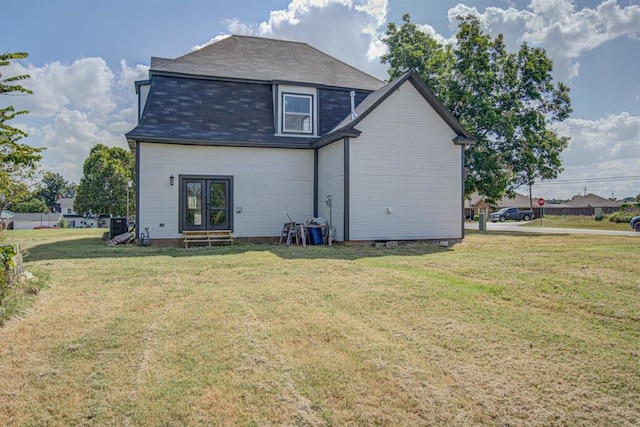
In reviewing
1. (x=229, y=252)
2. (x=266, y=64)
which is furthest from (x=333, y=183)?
(x=266, y=64)

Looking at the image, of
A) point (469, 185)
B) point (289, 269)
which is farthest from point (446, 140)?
point (469, 185)

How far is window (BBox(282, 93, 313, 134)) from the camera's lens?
47.6 feet

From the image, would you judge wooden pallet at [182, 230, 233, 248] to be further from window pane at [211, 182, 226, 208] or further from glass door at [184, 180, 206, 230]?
window pane at [211, 182, 226, 208]

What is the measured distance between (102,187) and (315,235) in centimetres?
2837

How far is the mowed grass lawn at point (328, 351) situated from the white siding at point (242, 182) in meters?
6.14

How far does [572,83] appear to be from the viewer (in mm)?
22734

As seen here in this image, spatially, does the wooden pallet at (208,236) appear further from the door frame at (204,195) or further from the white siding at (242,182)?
the white siding at (242,182)

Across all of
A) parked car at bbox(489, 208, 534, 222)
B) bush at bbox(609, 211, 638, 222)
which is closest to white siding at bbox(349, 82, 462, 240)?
bush at bbox(609, 211, 638, 222)

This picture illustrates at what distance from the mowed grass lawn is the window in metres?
8.51

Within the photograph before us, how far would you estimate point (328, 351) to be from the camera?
156 inches

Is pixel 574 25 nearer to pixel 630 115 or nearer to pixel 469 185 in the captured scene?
pixel 469 185

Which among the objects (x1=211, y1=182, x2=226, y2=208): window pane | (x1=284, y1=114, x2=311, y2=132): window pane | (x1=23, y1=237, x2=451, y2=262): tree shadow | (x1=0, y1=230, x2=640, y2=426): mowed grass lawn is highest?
(x1=284, y1=114, x2=311, y2=132): window pane

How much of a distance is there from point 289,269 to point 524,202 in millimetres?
62198

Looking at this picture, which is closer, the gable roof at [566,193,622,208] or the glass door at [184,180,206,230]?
the glass door at [184,180,206,230]
